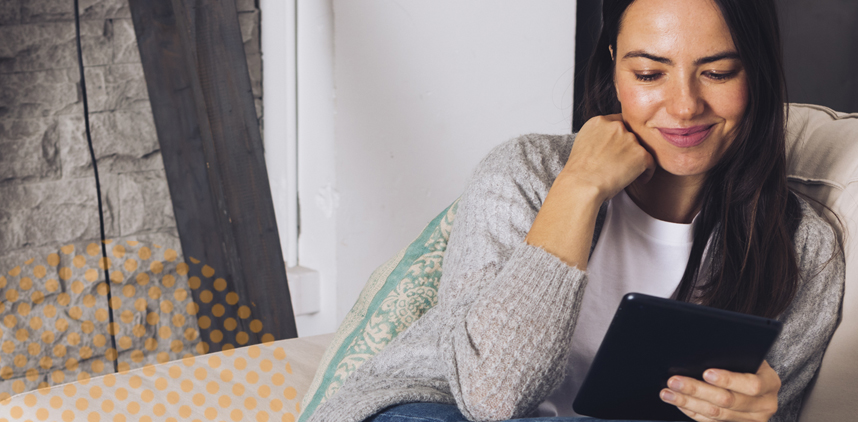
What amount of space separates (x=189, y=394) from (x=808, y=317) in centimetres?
92

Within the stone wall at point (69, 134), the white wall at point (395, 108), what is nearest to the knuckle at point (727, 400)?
the white wall at point (395, 108)

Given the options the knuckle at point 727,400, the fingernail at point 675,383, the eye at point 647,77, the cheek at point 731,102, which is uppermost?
the eye at point 647,77

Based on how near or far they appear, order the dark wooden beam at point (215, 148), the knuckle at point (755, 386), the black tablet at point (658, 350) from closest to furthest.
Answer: the black tablet at point (658, 350) → the knuckle at point (755, 386) → the dark wooden beam at point (215, 148)

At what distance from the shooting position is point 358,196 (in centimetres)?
185

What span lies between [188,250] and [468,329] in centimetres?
102

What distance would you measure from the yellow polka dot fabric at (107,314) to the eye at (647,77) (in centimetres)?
105

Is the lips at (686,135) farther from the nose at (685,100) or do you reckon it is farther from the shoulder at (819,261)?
the shoulder at (819,261)

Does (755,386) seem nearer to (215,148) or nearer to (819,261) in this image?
(819,261)

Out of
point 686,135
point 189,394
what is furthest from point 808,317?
point 189,394

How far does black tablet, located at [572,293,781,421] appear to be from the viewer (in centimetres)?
65

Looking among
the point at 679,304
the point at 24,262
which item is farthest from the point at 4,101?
the point at 679,304

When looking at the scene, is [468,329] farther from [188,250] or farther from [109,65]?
[109,65]

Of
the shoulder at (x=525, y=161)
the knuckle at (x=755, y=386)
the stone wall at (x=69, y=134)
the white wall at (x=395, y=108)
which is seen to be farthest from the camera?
the white wall at (x=395, y=108)

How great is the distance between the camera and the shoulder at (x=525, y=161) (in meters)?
0.97
